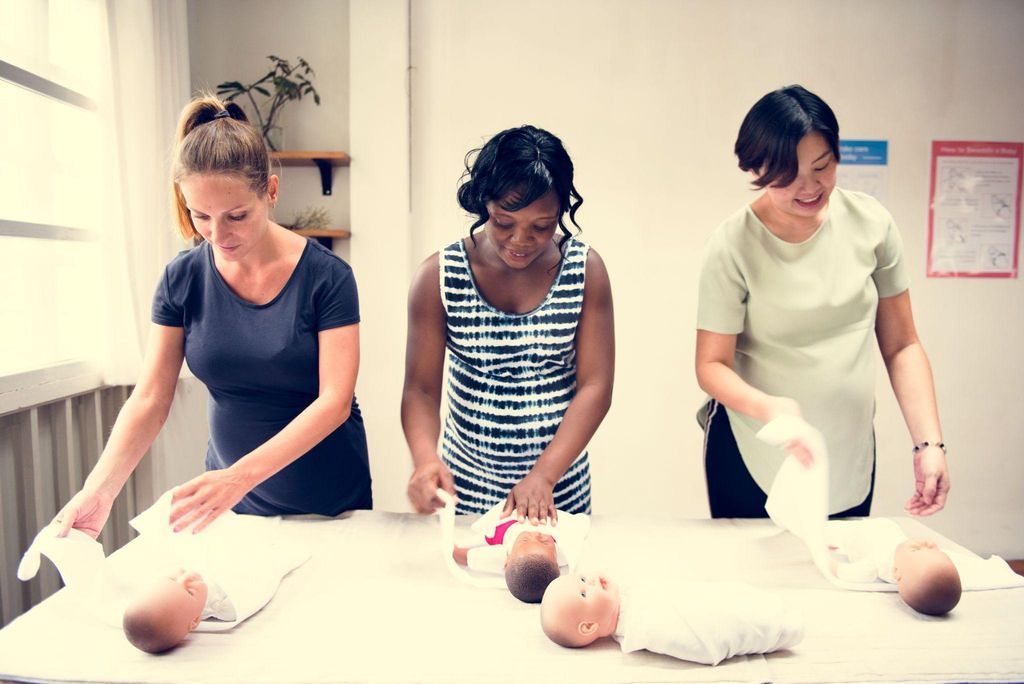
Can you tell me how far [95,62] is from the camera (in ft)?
7.72

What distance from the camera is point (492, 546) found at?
1.30 meters

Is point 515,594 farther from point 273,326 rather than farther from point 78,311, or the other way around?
point 78,311

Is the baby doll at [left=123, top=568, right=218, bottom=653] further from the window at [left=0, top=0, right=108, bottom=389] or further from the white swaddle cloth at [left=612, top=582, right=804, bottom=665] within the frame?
the window at [left=0, top=0, right=108, bottom=389]

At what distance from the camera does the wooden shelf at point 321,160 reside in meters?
2.87

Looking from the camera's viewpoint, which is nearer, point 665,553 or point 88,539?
point 88,539

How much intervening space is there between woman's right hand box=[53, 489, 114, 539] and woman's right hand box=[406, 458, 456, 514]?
504mm

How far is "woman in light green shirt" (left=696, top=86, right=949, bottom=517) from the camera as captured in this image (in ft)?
4.68

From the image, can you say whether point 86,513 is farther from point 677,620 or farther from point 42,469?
point 42,469

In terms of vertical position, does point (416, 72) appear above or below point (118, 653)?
above

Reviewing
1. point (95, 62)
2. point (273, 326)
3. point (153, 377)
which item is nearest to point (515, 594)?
point (273, 326)

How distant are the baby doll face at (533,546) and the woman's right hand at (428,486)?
0.16m

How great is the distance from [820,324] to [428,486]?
2.65ft

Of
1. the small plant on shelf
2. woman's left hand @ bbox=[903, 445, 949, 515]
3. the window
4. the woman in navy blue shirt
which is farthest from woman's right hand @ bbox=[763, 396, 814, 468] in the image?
the small plant on shelf

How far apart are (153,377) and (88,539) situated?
1.10 feet
